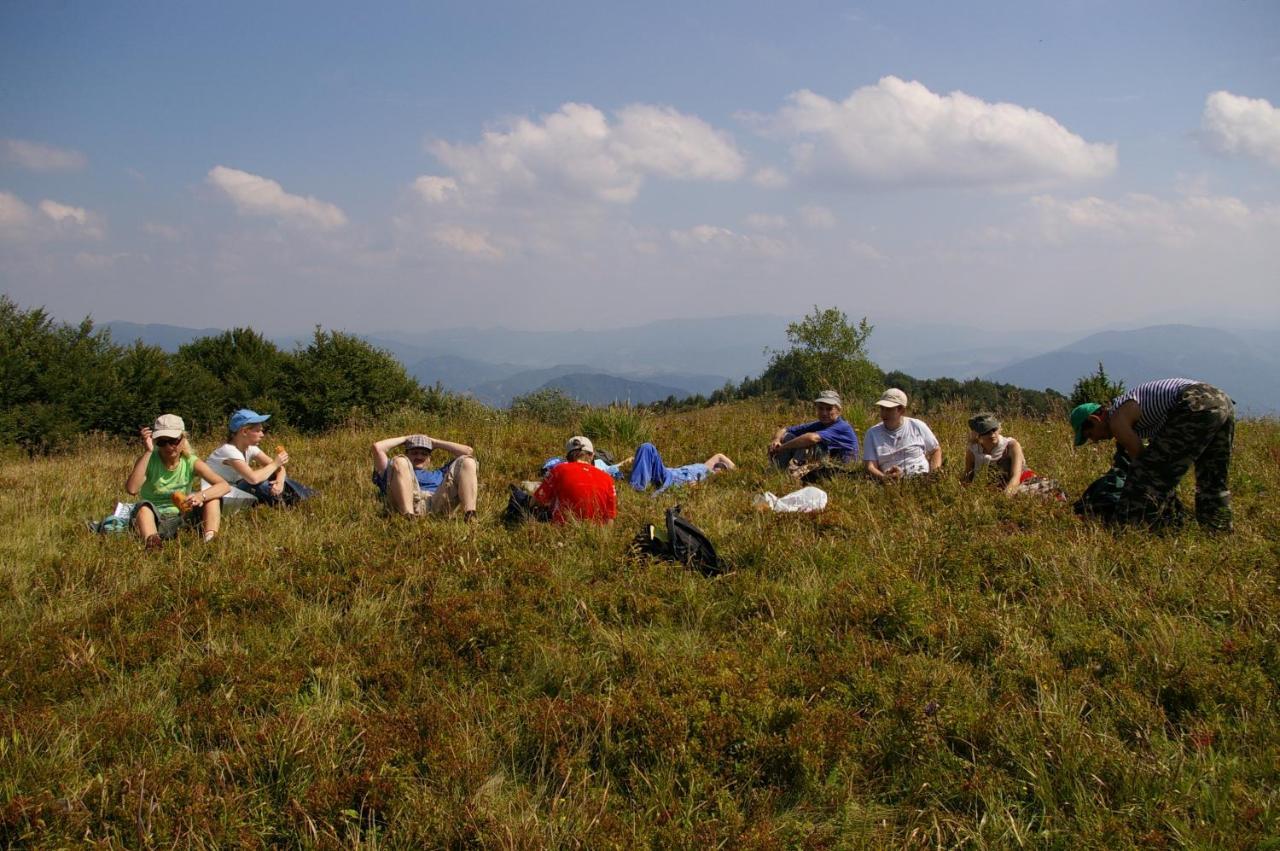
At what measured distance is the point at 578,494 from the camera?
19.6 ft

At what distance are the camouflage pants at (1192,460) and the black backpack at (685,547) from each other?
302 centimetres

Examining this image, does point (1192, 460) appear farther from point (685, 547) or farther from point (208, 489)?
point (208, 489)

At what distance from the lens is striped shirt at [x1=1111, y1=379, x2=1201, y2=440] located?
517 centimetres

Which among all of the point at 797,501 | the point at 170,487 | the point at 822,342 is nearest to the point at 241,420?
the point at 170,487

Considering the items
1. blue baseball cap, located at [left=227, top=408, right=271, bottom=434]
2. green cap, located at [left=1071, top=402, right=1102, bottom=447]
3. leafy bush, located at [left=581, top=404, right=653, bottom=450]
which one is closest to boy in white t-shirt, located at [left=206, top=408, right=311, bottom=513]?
blue baseball cap, located at [left=227, top=408, right=271, bottom=434]

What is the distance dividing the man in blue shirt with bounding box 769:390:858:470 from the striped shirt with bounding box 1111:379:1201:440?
10.5ft

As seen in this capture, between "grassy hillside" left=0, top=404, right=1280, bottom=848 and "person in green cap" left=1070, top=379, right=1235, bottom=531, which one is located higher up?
"person in green cap" left=1070, top=379, right=1235, bottom=531

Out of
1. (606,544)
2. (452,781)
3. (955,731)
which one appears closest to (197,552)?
(606,544)

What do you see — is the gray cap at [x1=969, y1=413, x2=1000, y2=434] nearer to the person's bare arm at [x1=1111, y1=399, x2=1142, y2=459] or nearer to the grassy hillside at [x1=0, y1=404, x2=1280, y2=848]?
the grassy hillside at [x1=0, y1=404, x2=1280, y2=848]

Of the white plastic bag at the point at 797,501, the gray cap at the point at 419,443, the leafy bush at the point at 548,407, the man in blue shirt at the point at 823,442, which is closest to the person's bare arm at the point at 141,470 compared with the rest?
the gray cap at the point at 419,443

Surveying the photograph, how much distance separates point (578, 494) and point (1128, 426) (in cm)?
422

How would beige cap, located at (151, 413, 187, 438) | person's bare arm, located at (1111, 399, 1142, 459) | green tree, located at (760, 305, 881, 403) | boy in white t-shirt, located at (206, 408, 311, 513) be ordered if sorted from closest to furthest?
person's bare arm, located at (1111, 399, 1142, 459)
beige cap, located at (151, 413, 187, 438)
boy in white t-shirt, located at (206, 408, 311, 513)
green tree, located at (760, 305, 881, 403)

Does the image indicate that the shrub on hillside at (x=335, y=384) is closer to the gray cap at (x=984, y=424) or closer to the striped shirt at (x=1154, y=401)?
the gray cap at (x=984, y=424)

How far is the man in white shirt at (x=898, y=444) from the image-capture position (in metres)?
7.56
